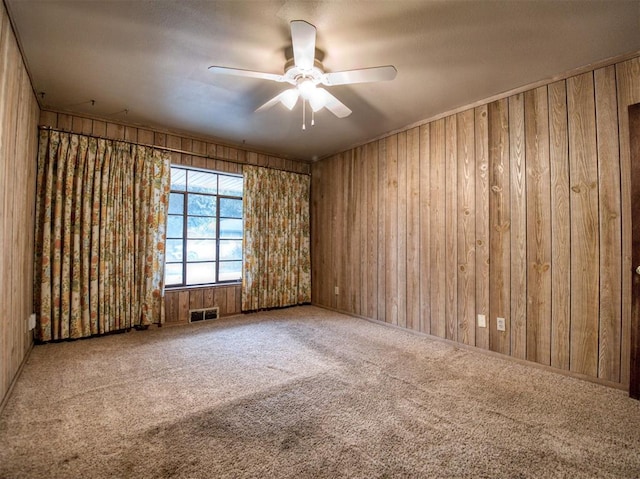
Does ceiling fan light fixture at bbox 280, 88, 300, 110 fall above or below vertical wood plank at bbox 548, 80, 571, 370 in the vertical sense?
above

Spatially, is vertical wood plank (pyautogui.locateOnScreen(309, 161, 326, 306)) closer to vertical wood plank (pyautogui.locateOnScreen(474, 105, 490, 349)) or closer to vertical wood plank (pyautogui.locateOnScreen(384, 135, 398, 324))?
vertical wood plank (pyautogui.locateOnScreen(384, 135, 398, 324))

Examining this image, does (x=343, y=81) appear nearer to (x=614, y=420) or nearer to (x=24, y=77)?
(x=24, y=77)

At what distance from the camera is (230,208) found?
4684 mm

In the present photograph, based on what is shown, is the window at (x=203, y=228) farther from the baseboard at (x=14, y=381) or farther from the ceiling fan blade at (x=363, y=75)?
the ceiling fan blade at (x=363, y=75)

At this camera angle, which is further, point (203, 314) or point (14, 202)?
Result: point (203, 314)

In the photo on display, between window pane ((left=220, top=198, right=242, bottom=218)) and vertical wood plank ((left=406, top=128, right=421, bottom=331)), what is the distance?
2.51 meters

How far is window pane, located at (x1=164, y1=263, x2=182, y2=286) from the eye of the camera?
4125mm

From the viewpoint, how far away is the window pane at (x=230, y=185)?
4.60 meters

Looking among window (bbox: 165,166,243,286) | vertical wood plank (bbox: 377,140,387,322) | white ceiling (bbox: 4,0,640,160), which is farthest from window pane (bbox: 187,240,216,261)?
vertical wood plank (bbox: 377,140,387,322)

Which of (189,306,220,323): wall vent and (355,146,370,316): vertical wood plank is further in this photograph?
(355,146,370,316): vertical wood plank

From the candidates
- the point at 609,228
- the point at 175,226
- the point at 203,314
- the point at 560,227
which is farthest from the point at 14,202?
the point at 609,228

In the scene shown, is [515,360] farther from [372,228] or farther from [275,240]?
[275,240]

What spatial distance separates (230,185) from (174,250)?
1239mm

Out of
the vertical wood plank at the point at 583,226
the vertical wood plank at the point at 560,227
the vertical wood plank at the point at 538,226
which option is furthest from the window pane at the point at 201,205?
the vertical wood plank at the point at 583,226
